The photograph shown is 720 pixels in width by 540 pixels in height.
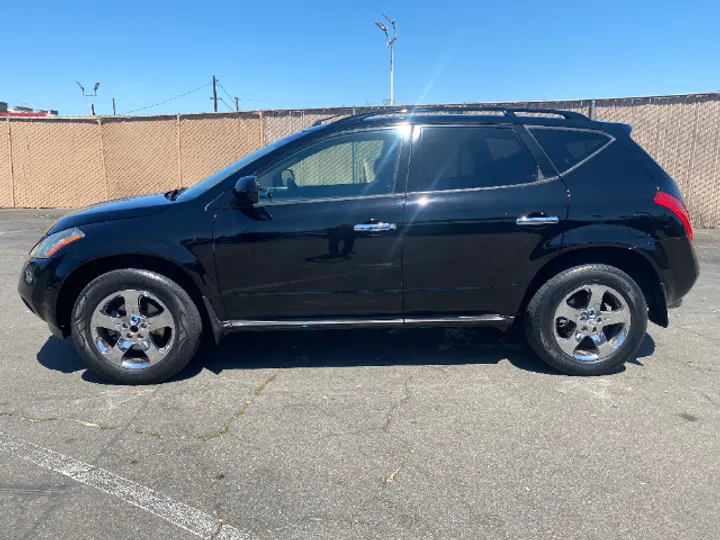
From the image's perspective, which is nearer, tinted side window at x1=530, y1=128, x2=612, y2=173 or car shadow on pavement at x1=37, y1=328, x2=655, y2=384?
tinted side window at x1=530, y1=128, x2=612, y2=173

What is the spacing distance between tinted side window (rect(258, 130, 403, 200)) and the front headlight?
51.0 inches

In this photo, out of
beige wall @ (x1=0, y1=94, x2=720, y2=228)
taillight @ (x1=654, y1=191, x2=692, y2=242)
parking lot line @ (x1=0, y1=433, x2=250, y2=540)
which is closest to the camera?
parking lot line @ (x1=0, y1=433, x2=250, y2=540)

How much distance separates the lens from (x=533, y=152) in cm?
383

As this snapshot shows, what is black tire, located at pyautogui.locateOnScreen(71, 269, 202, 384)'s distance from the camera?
11.8ft

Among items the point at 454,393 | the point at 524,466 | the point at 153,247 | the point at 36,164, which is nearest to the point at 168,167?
the point at 36,164

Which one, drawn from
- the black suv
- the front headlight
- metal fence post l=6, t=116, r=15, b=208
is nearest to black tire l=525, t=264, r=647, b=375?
the black suv

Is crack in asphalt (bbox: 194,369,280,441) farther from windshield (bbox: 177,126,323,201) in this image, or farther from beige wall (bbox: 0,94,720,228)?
beige wall (bbox: 0,94,720,228)

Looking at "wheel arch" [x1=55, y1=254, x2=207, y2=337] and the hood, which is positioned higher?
the hood

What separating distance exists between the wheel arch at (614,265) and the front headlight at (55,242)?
3.16 metres

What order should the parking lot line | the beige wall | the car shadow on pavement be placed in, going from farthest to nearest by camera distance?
the beige wall
the car shadow on pavement
the parking lot line

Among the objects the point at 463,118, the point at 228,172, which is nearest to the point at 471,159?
the point at 463,118

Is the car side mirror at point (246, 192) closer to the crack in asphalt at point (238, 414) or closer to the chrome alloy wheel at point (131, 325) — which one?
the chrome alloy wheel at point (131, 325)

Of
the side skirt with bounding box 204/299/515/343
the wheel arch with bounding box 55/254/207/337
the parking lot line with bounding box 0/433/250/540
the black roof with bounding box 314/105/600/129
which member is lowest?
the parking lot line with bounding box 0/433/250/540

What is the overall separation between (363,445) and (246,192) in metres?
1.74
